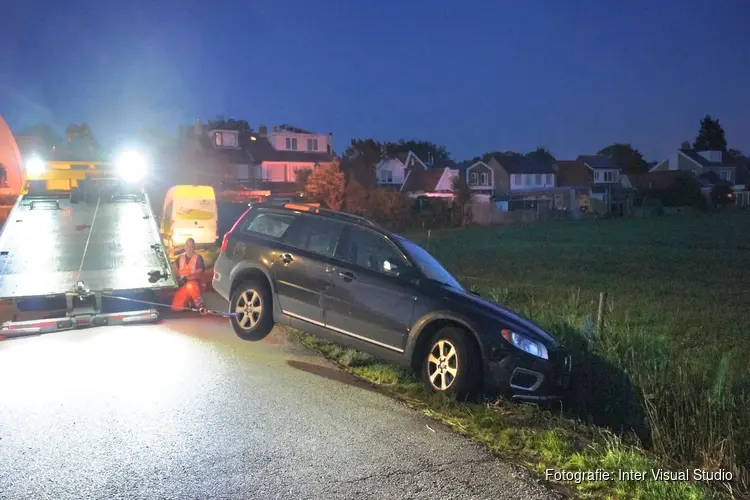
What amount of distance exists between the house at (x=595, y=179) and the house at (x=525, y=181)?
190 centimetres

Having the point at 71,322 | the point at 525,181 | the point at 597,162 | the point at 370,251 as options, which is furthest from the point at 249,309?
the point at 597,162

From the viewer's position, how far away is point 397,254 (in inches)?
294

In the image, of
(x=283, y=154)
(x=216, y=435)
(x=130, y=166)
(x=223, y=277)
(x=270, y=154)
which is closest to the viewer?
(x=216, y=435)

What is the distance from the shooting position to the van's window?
8.55 meters

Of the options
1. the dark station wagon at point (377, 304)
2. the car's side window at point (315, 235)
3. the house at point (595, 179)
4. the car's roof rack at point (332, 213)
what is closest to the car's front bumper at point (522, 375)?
the dark station wagon at point (377, 304)

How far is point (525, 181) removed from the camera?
70938 mm

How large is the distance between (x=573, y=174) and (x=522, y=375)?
7051 cm

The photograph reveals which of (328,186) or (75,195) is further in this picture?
(328,186)

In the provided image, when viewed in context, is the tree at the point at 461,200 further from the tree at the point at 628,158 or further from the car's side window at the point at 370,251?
the tree at the point at 628,158

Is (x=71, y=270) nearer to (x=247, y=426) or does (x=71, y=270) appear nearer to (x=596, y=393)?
(x=247, y=426)

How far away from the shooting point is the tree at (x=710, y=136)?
107125 mm

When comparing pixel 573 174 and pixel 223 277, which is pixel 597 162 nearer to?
pixel 573 174

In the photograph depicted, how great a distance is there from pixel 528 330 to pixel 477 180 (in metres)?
65.1

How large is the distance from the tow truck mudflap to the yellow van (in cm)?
1309
